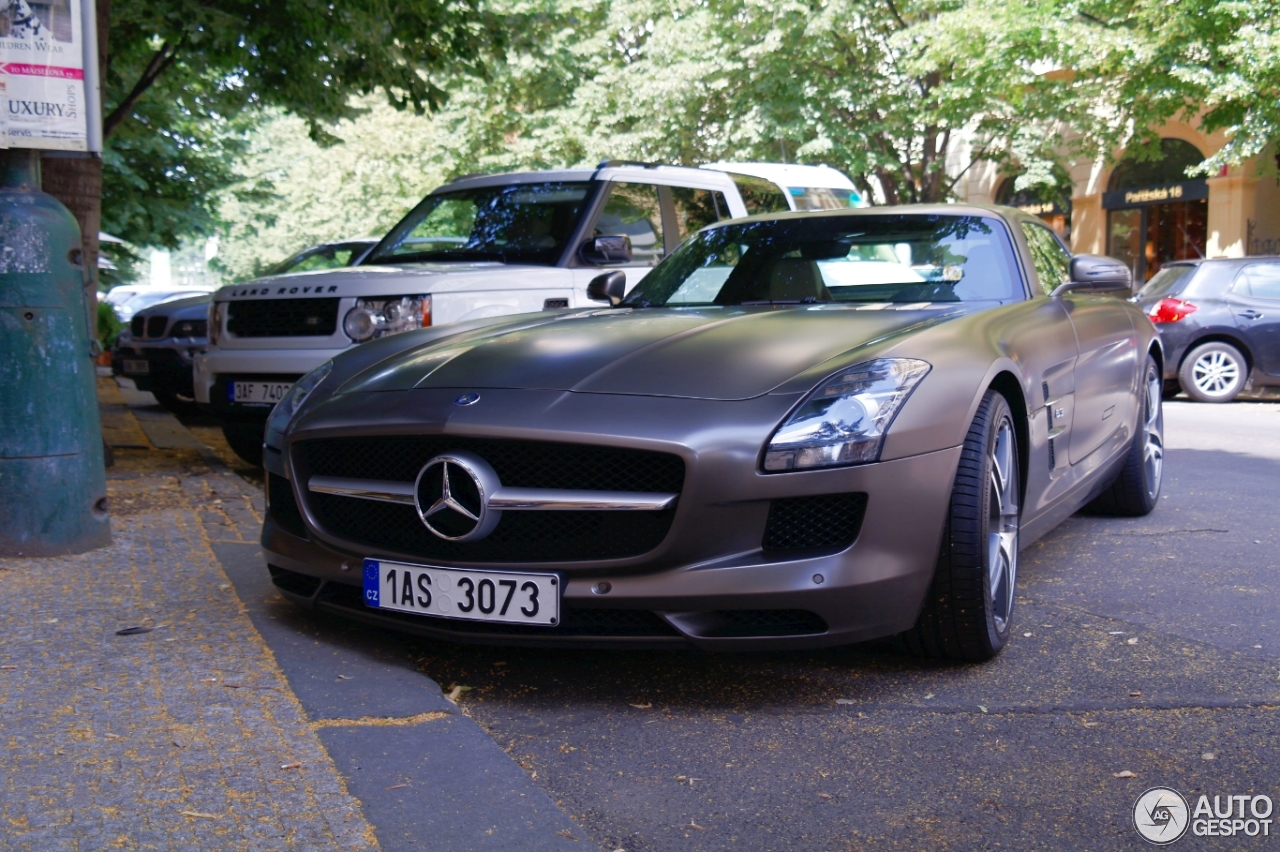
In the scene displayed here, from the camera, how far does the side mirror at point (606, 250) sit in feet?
24.4

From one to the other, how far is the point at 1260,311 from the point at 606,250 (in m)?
9.31

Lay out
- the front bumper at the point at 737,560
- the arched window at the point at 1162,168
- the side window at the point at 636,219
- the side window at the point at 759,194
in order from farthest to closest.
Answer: the arched window at the point at 1162,168 < the side window at the point at 759,194 < the side window at the point at 636,219 < the front bumper at the point at 737,560

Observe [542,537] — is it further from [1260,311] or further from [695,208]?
[1260,311]

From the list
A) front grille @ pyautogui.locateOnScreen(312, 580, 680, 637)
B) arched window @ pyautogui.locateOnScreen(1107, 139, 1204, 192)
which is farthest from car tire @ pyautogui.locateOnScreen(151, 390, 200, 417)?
arched window @ pyautogui.locateOnScreen(1107, 139, 1204, 192)

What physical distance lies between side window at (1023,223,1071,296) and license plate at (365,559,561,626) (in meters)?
2.57

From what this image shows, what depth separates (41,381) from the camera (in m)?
4.95

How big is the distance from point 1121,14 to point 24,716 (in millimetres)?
18886

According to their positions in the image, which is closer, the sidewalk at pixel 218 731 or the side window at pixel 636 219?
the sidewalk at pixel 218 731

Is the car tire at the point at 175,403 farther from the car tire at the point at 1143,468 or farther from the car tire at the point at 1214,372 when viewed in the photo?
the car tire at the point at 1214,372

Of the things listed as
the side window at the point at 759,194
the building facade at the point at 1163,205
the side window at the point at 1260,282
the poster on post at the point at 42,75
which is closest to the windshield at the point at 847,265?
the poster on post at the point at 42,75

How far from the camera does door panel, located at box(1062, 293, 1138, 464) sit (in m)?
5.09

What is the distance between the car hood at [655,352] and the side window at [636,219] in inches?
141

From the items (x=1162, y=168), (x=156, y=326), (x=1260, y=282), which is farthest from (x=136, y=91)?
(x=1162, y=168)

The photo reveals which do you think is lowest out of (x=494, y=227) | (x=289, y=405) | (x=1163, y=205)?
(x=289, y=405)
